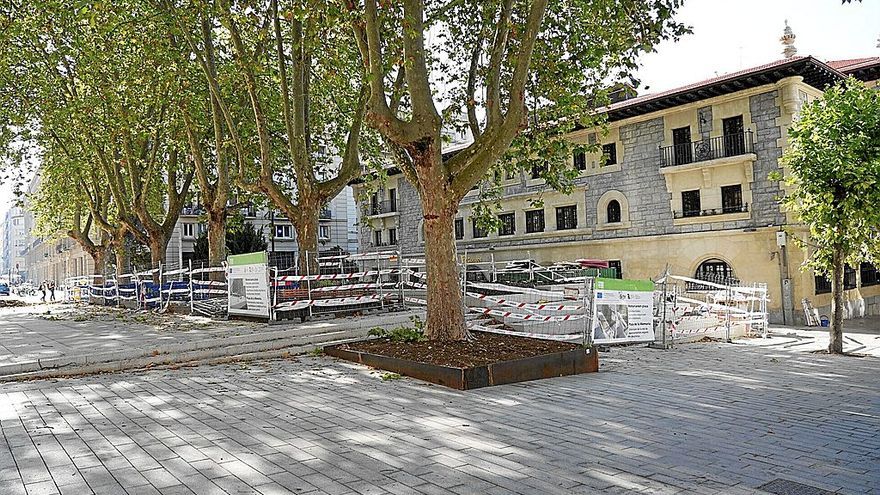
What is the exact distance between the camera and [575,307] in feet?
47.5

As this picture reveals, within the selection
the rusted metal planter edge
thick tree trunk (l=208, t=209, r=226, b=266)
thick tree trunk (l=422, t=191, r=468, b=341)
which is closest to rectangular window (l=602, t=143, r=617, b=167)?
thick tree trunk (l=208, t=209, r=226, b=266)

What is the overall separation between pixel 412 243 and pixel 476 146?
103 feet

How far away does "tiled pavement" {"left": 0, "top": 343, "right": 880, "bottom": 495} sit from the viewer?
473 centimetres

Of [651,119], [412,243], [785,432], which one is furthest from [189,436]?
[412,243]

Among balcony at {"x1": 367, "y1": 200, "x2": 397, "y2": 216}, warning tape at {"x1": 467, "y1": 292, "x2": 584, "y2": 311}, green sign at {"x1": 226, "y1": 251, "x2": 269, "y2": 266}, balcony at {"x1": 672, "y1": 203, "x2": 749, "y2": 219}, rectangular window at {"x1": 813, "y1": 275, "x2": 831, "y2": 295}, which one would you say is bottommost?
rectangular window at {"x1": 813, "y1": 275, "x2": 831, "y2": 295}

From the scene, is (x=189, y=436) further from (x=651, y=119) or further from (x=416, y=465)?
(x=651, y=119)

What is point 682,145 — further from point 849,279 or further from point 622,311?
point 622,311

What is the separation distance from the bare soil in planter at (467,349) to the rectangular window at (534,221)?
78.6 ft

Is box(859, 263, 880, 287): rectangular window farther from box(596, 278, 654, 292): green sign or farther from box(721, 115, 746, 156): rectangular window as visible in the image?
box(596, 278, 654, 292): green sign

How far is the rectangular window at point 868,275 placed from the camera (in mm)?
29547

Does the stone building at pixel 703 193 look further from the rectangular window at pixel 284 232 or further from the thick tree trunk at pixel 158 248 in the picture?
the rectangular window at pixel 284 232

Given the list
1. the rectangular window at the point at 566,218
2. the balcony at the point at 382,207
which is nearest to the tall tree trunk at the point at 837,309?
the rectangular window at the point at 566,218

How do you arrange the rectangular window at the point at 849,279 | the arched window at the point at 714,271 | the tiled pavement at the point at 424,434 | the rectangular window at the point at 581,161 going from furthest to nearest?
the rectangular window at the point at 581,161, the rectangular window at the point at 849,279, the arched window at the point at 714,271, the tiled pavement at the point at 424,434

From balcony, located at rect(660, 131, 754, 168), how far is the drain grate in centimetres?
2433
